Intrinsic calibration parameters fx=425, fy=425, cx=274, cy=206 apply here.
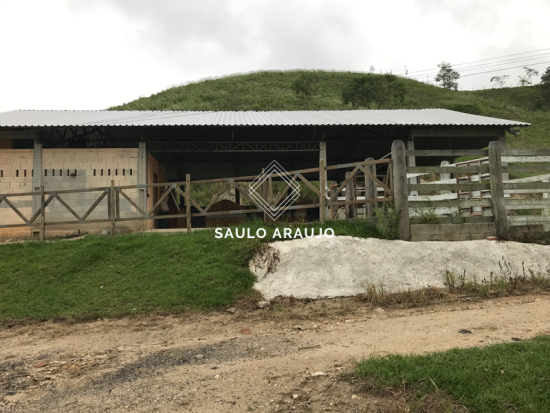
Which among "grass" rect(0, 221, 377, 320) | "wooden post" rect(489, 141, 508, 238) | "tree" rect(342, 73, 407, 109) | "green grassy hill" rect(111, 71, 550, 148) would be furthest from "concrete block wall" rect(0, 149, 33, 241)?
"tree" rect(342, 73, 407, 109)

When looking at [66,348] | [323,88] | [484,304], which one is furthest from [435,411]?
[323,88]

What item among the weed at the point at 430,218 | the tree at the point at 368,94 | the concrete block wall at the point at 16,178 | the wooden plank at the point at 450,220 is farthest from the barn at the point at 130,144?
the tree at the point at 368,94

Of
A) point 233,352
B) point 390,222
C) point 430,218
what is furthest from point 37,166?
point 430,218

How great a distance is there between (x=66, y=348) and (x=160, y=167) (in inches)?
573

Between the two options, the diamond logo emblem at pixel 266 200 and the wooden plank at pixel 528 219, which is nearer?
the wooden plank at pixel 528 219

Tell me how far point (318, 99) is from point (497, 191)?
4572cm

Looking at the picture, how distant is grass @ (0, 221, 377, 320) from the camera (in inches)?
291

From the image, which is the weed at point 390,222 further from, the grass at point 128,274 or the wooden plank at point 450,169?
the wooden plank at point 450,169

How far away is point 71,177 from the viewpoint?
567 inches

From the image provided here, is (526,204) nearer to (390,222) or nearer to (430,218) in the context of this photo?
(430,218)

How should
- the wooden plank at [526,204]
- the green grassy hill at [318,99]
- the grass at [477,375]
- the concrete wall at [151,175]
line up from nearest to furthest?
the grass at [477,375] < the wooden plank at [526,204] < the concrete wall at [151,175] < the green grassy hill at [318,99]

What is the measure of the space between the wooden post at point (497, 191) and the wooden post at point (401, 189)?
1850mm

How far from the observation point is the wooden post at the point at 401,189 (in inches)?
338

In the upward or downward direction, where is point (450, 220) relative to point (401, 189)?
downward
